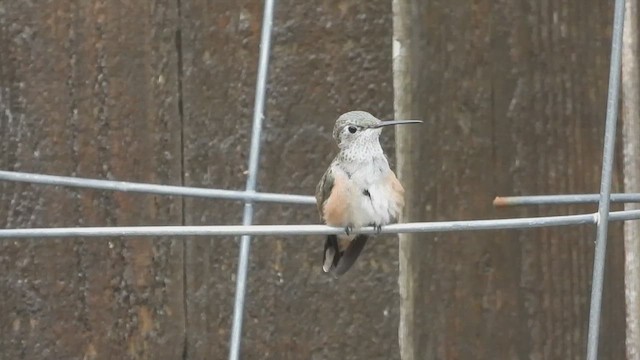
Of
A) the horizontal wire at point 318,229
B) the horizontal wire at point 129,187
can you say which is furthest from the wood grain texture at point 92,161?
the horizontal wire at point 318,229

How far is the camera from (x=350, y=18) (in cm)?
251

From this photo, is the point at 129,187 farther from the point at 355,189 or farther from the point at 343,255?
the point at 355,189

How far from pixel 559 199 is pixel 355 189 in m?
0.57

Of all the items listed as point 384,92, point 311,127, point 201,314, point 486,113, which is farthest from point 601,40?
point 201,314

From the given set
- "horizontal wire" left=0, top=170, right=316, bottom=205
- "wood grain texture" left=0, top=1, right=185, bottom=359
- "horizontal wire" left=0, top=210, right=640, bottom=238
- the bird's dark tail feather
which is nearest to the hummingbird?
the bird's dark tail feather

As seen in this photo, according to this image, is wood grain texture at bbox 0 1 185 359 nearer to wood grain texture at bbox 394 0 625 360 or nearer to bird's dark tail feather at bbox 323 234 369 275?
bird's dark tail feather at bbox 323 234 369 275

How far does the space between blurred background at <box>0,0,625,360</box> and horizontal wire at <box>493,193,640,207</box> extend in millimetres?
130

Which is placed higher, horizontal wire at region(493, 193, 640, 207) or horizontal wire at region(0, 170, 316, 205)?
horizontal wire at region(0, 170, 316, 205)

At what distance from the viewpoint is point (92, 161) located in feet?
8.52

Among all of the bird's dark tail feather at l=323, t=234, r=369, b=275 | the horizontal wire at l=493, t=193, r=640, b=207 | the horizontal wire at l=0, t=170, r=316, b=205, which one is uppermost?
the horizontal wire at l=0, t=170, r=316, b=205

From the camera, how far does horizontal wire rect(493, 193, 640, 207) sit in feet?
7.06

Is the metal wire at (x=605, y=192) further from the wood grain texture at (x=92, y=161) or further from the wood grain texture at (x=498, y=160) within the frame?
the wood grain texture at (x=92, y=161)

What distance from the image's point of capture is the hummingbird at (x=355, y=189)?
242cm

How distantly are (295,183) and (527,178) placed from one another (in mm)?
492
